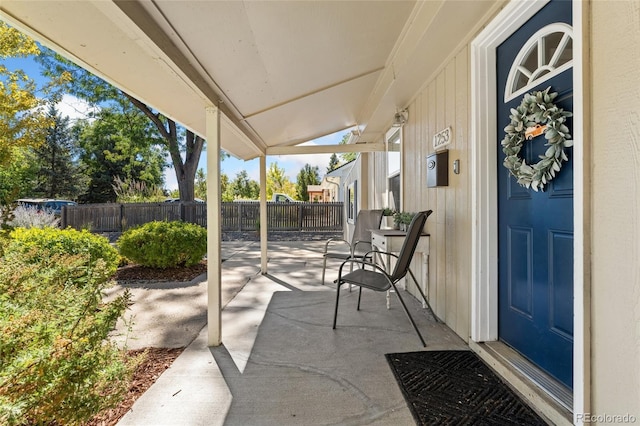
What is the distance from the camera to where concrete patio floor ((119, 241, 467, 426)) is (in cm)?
151

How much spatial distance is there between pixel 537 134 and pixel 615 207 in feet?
2.05

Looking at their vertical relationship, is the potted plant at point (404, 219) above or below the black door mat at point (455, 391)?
above

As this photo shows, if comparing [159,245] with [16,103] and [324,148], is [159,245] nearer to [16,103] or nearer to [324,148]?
[324,148]

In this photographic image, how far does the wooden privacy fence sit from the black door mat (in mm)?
9226

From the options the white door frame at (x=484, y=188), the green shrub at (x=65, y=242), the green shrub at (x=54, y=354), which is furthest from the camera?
the green shrub at (x=65, y=242)

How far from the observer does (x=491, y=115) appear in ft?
6.68

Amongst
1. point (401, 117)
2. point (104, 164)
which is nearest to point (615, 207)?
point (401, 117)

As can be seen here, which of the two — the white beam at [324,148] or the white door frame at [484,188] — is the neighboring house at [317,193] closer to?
the white beam at [324,148]

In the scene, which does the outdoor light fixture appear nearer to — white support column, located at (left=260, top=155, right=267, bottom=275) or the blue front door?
the blue front door

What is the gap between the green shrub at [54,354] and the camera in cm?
96

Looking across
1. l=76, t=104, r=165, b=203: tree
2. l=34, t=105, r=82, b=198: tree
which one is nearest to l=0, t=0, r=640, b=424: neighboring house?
l=76, t=104, r=165, b=203: tree

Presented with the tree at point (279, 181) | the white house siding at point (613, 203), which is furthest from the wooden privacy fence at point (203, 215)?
the tree at point (279, 181)

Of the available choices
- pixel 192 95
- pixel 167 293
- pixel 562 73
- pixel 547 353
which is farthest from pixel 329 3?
pixel 167 293

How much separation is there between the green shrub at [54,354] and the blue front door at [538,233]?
2.05 m
